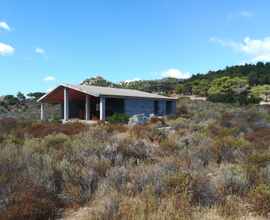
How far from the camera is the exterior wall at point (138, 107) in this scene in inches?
638

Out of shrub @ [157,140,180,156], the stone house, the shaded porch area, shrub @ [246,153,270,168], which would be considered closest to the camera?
shrub @ [246,153,270,168]

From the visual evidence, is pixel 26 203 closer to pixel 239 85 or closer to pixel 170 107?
pixel 170 107

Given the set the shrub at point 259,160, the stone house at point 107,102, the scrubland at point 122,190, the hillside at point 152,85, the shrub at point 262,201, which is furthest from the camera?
the hillside at point 152,85

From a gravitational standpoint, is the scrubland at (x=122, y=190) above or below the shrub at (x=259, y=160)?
below

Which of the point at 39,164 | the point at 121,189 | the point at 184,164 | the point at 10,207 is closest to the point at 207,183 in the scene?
the point at 184,164

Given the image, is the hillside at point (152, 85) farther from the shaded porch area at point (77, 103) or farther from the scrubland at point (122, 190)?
the scrubland at point (122, 190)

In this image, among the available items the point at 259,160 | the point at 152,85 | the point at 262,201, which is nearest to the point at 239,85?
the point at 152,85

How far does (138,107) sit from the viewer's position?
17172 millimetres

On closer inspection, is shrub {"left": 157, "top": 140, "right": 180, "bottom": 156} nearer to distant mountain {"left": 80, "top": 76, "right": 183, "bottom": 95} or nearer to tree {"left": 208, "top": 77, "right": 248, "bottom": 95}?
tree {"left": 208, "top": 77, "right": 248, "bottom": 95}

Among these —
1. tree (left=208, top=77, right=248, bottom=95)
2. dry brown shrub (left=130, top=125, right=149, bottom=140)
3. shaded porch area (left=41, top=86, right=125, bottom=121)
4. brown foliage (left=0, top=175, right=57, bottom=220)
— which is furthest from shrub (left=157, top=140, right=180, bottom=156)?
tree (left=208, top=77, right=248, bottom=95)

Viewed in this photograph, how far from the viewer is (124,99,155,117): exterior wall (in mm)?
16217

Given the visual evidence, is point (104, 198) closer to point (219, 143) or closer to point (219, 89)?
point (219, 143)

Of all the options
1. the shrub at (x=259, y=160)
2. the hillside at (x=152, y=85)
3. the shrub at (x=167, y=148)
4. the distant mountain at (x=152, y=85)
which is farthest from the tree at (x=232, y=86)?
the shrub at (x=259, y=160)

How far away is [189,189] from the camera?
338cm
